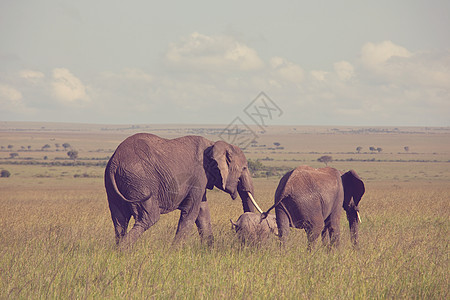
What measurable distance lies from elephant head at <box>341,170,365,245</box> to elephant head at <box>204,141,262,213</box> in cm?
177

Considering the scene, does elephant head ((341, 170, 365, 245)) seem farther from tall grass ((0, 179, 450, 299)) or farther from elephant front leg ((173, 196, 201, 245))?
elephant front leg ((173, 196, 201, 245))

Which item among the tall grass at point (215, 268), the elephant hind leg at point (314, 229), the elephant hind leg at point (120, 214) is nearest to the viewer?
the tall grass at point (215, 268)

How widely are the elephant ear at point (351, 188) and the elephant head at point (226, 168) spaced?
176 centimetres

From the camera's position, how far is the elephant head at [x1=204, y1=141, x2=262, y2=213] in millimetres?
9867

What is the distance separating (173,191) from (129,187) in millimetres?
809

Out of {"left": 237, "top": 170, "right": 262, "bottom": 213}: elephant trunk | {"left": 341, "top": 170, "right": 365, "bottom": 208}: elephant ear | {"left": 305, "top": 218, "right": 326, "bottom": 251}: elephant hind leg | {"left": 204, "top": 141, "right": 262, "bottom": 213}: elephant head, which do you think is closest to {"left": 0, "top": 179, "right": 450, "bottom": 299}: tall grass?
Answer: {"left": 305, "top": 218, "right": 326, "bottom": 251}: elephant hind leg

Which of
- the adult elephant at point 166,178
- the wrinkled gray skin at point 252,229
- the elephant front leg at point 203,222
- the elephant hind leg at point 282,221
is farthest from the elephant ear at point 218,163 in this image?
the elephant hind leg at point 282,221

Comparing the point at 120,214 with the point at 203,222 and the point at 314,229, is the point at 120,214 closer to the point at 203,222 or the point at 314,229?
the point at 203,222

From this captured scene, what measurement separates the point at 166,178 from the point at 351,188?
3.59 metres

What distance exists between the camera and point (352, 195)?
1041 cm

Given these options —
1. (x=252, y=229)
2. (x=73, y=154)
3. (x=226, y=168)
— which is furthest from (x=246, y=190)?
(x=73, y=154)

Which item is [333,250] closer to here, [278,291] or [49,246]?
[278,291]

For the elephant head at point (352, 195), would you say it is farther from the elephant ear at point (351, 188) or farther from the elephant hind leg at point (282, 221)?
the elephant hind leg at point (282, 221)

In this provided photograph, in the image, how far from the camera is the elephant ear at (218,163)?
983 cm
